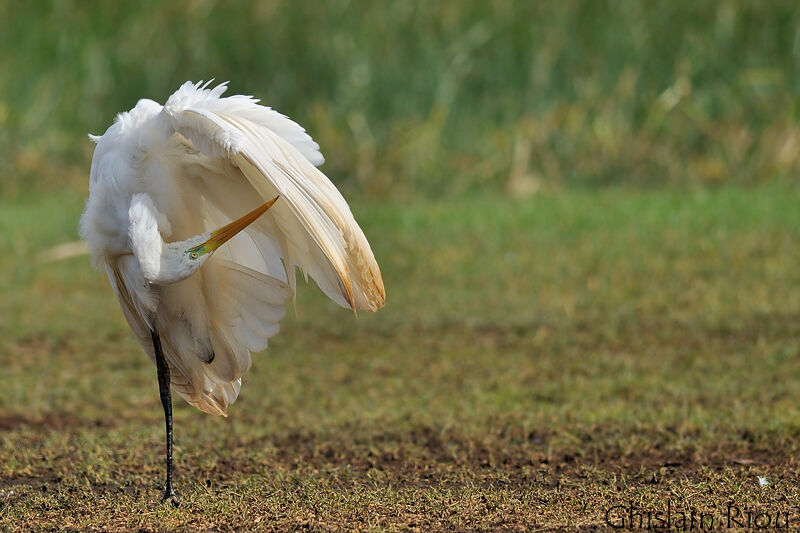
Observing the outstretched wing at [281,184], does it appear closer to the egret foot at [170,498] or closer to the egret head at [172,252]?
the egret head at [172,252]

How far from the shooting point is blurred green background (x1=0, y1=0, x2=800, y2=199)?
8594mm

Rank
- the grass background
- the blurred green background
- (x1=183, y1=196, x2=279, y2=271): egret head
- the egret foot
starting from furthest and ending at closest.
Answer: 1. the blurred green background
2. the grass background
3. the egret foot
4. (x1=183, y1=196, x2=279, y2=271): egret head

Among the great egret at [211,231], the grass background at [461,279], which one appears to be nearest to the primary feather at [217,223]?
the great egret at [211,231]

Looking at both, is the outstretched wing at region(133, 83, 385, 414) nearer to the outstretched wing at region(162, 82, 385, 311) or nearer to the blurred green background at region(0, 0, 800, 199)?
the outstretched wing at region(162, 82, 385, 311)

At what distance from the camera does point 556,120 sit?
339 inches

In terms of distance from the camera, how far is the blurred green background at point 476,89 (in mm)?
8594

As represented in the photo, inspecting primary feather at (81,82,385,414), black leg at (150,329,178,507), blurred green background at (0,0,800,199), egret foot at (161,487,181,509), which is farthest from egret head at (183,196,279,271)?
blurred green background at (0,0,800,199)

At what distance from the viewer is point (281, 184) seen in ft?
10.8

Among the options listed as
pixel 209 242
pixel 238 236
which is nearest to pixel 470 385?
pixel 238 236

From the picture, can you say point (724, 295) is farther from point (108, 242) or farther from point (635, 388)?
point (108, 242)

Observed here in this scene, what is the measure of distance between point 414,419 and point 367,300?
1.25 metres

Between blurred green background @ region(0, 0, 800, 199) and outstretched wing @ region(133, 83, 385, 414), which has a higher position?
blurred green background @ region(0, 0, 800, 199)

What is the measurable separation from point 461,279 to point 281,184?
3.72 m

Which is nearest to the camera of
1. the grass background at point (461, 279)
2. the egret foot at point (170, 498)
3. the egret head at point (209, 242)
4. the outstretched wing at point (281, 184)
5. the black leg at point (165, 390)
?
the outstretched wing at point (281, 184)
